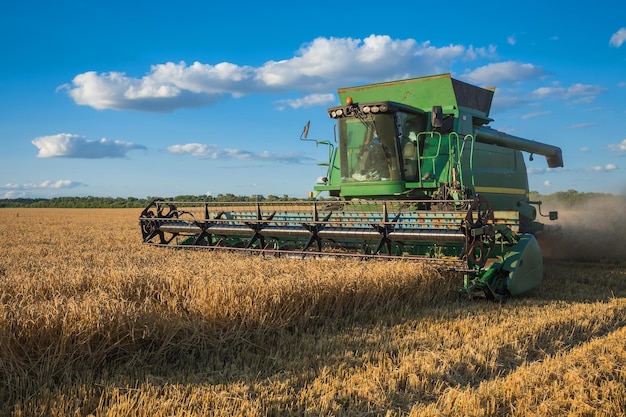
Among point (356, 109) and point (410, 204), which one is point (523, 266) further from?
point (356, 109)

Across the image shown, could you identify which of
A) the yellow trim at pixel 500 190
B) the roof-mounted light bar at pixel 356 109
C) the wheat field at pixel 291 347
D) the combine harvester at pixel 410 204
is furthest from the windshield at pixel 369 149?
the wheat field at pixel 291 347

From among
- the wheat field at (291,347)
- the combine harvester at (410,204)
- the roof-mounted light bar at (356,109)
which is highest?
the roof-mounted light bar at (356,109)

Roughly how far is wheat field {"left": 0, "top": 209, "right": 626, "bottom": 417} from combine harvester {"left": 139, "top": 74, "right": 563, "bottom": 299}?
0.64 m

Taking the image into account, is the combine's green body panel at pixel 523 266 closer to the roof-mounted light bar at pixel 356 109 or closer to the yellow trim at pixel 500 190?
the yellow trim at pixel 500 190

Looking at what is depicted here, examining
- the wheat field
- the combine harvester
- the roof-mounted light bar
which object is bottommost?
the wheat field

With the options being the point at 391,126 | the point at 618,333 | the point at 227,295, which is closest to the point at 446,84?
the point at 391,126

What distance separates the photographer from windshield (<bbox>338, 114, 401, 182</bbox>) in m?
6.83

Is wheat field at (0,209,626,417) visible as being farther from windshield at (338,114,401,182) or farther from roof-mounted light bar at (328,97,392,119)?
roof-mounted light bar at (328,97,392,119)

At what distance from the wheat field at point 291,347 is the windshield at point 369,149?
2370 mm

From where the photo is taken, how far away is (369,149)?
7.01 metres

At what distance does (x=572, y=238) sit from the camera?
1026 centimetres

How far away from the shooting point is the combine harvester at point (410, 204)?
5.09 metres

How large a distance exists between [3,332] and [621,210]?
40.8ft

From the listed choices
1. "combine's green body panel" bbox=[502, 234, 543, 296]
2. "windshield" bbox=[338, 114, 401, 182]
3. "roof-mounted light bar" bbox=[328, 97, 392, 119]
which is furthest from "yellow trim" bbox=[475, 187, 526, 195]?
"combine's green body panel" bbox=[502, 234, 543, 296]
